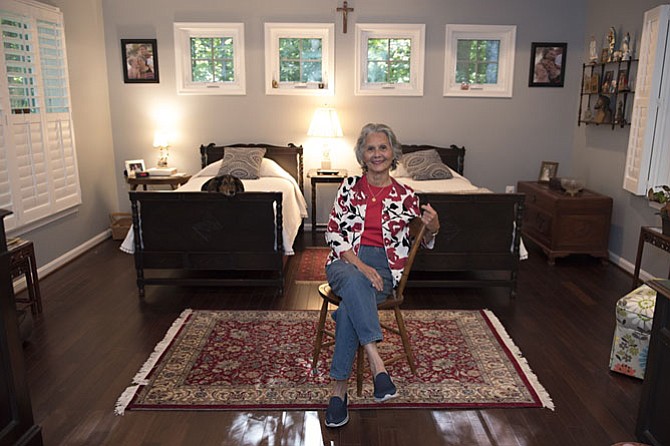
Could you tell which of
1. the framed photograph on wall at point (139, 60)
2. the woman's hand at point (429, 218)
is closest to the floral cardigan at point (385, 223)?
the woman's hand at point (429, 218)

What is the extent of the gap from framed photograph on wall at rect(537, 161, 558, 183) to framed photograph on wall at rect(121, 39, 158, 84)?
4.49m

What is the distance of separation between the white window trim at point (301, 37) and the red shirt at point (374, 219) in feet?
11.5

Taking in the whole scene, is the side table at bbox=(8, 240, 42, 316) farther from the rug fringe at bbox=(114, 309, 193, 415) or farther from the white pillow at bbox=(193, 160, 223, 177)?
the white pillow at bbox=(193, 160, 223, 177)

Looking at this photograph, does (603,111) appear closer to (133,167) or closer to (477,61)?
(477,61)

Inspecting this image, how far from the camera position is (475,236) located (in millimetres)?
4039

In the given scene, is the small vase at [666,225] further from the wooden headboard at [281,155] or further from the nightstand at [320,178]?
the wooden headboard at [281,155]

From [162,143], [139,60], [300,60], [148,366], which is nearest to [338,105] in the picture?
[300,60]

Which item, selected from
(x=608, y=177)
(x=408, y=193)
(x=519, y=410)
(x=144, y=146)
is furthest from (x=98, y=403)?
(x=608, y=177)

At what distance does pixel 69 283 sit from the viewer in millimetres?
4441

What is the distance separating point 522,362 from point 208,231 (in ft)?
7.74

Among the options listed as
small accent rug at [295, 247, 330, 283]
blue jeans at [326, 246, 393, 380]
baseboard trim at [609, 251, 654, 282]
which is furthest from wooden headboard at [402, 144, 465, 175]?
blue jeans at [326, 246, 393, 380]

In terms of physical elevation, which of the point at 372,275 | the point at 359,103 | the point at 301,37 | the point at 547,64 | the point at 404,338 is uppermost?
the point at 301,37

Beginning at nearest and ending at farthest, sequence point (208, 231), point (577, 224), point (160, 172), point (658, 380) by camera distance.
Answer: point (658, 380)
point (208, 231)
point (577, 224)
point (160, 172)

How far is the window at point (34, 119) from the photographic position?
4102 mm
